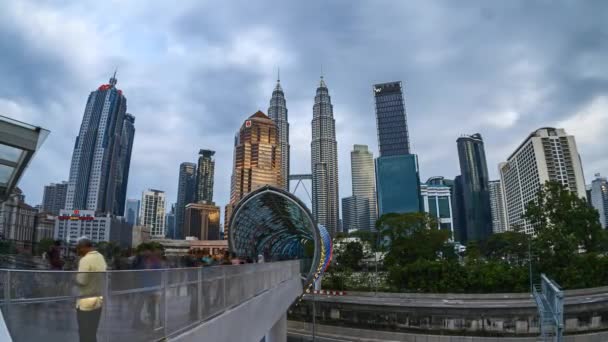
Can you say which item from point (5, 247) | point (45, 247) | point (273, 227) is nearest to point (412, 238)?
point (273, 227)

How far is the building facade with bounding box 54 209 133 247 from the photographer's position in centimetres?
10819

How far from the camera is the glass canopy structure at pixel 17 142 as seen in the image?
4.87 metres

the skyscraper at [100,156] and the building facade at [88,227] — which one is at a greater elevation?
the skyscraper at [100,156]

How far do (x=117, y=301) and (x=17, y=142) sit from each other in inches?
111

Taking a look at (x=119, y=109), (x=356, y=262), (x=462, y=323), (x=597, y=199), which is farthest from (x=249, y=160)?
(x=597, y=199)

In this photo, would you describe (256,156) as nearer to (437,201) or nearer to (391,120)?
(391,120)

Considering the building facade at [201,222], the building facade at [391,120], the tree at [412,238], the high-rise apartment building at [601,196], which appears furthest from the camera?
the building facade at [201,222]

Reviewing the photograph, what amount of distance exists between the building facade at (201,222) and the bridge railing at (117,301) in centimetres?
19478

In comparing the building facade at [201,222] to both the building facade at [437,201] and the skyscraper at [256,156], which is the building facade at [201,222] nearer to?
the skyscraper at [256,156]

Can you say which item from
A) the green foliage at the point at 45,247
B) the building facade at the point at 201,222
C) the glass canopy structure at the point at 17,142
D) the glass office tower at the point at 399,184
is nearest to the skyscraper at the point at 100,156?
the building facade at the point at 201,222

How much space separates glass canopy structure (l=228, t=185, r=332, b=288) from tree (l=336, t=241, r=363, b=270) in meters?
18.3

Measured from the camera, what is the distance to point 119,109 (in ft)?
624

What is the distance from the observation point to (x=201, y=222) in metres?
196

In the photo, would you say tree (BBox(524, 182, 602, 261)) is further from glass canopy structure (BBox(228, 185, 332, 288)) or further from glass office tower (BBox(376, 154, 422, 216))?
glass office tower (BBox(376, 154, 422, 216))
